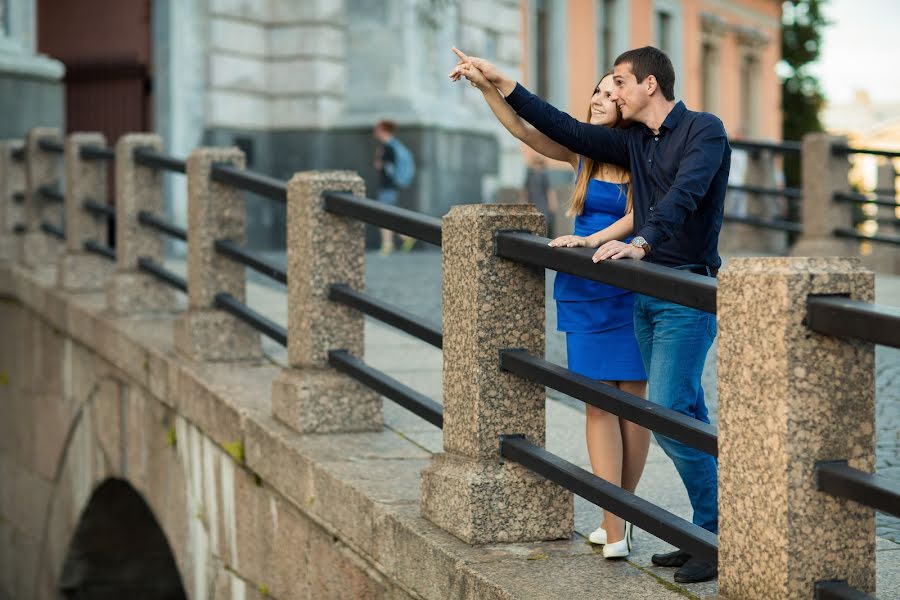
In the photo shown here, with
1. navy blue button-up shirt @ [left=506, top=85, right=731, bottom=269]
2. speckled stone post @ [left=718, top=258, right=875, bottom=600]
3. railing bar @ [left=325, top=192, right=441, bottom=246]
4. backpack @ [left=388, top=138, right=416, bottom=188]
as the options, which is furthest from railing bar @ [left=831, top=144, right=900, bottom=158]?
speckled stone post @ [left=718, top=258, right=875, bottom=600]

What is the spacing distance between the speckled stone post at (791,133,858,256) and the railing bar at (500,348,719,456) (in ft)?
28.8

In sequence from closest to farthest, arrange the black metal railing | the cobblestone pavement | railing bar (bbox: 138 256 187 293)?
1. the cobblestone pavement
2. the black metal railing
3. railing bar (bbox: 138 256 187 293)

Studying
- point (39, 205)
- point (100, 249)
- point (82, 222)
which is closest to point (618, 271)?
point (100, 249)

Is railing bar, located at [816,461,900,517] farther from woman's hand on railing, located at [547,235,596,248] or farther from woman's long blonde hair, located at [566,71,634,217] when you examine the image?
woman's long blonde hair, located at [566,71,634,217]

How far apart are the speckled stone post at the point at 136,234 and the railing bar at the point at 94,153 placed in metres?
0.84

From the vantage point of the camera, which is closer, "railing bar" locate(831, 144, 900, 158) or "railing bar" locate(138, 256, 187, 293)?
"railing bar" locate(138, 256, 187, 293)

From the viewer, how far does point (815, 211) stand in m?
12.7

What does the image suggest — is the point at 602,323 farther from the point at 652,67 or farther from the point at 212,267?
the point at 212,267

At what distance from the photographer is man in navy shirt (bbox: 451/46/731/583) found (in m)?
3.71

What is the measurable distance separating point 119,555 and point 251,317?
4.23 meters

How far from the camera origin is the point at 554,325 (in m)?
9.41

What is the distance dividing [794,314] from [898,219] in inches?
444

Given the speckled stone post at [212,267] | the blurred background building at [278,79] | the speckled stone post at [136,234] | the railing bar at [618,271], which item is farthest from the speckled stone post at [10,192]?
the railing bar at [618,271]

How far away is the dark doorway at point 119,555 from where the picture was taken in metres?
9.71
